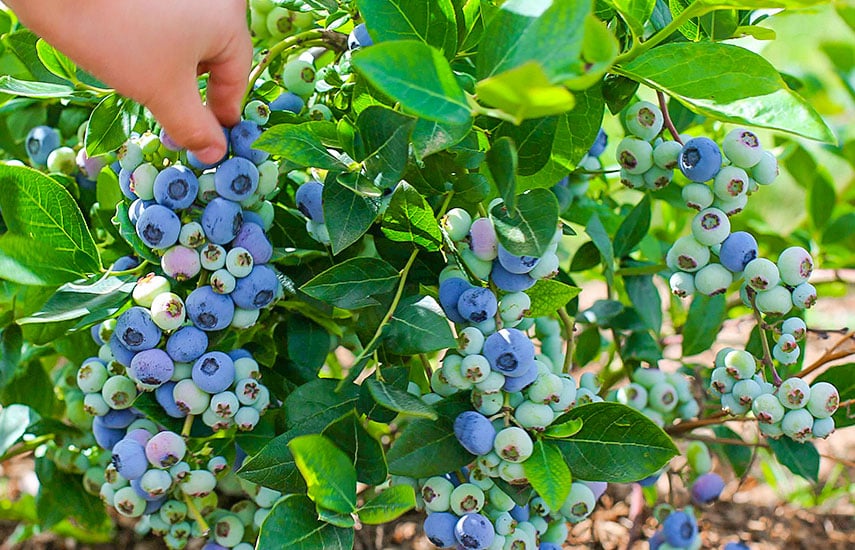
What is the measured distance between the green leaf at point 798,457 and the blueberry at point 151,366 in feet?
2.56

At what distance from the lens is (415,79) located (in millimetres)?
669

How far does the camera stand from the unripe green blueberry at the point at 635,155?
3.23 feet

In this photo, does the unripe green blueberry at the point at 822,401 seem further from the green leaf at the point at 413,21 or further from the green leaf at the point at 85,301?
the green leaf at the point at 85,301

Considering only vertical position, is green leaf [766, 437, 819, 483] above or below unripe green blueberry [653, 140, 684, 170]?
below

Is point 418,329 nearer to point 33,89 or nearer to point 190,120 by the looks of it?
point 190,120

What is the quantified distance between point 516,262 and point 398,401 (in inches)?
6.6

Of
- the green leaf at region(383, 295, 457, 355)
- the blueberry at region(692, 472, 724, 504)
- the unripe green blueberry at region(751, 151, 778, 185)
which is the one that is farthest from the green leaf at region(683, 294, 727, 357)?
the green leaf at region(383, 295, 457, 355)

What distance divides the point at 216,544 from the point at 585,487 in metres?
0.44

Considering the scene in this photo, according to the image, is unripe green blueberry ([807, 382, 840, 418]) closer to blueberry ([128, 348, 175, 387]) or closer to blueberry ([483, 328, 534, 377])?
blueberry ([483, 328, 534, 377])

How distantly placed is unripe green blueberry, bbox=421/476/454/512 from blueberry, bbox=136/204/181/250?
36cm

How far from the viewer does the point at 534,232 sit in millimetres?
787

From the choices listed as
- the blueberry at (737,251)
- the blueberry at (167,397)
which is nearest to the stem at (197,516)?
the blueberry at (167,397)

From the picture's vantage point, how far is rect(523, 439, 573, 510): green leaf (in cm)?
83

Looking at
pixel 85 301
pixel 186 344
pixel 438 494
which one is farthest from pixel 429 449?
pixel 85 301
